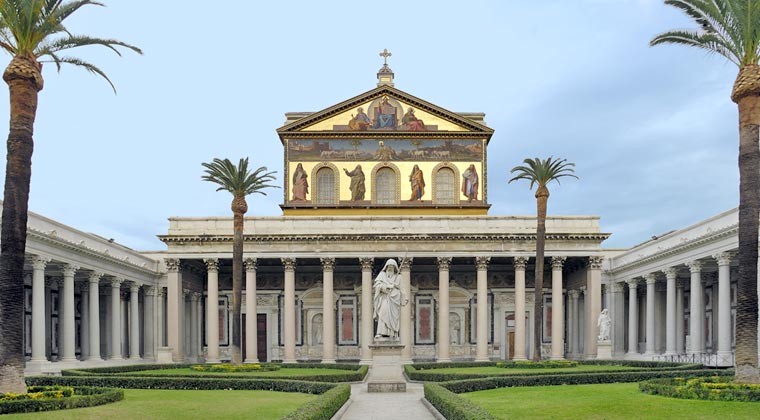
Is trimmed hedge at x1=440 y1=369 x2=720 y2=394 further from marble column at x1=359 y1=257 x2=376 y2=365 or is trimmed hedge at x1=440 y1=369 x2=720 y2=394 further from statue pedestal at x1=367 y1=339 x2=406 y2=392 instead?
marble column at x1=359 y1=257 x2=376 y2=365

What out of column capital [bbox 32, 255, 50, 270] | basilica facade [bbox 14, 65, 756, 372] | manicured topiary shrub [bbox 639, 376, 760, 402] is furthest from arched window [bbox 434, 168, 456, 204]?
manicured topiary shrub [bbox 639, 376, 760, 402]

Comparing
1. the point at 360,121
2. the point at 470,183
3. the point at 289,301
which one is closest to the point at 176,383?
the point at 289,301

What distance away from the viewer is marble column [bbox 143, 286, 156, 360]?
51.5 metres

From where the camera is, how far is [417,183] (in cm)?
5378

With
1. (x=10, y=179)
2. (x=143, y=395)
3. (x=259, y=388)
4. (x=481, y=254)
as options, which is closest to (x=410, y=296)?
(x=481, y=254)

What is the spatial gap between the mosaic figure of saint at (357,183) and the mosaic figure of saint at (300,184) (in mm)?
2909

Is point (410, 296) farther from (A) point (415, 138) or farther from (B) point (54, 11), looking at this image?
(B) point (54, 11)

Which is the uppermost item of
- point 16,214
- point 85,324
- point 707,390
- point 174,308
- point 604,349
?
point 16,214

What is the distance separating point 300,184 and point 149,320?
45.6 ft

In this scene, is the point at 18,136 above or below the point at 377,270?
above

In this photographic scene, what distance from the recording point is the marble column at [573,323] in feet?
176

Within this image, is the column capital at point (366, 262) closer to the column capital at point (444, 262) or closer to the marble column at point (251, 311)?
the column capital at point (444, 262)

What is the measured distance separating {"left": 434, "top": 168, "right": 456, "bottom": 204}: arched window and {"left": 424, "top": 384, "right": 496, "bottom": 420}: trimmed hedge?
32.2m

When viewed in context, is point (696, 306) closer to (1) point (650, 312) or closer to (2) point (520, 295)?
(1) point (650, 312)
